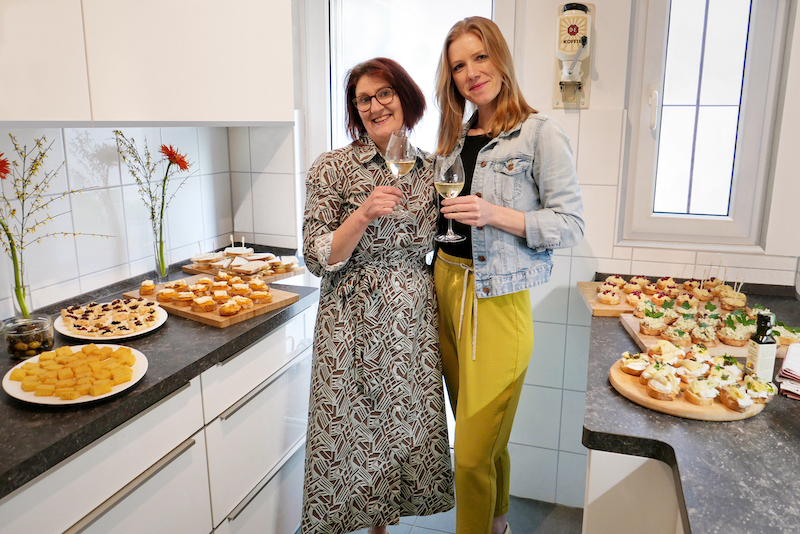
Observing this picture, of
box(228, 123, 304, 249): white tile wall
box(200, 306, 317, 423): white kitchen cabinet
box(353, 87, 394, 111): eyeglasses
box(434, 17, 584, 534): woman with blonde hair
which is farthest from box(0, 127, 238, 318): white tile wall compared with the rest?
box(434, 17, 584, 534): woman with blonde hair

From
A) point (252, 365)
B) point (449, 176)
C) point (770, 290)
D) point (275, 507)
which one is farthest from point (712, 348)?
point (275, 507)

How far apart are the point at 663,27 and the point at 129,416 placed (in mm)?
2031

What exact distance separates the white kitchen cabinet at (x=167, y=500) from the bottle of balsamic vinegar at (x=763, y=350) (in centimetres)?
130

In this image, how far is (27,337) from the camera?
1.38m

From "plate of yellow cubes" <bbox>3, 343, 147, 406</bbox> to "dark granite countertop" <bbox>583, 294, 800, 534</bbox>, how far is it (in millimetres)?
952

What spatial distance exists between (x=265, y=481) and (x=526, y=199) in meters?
1.15

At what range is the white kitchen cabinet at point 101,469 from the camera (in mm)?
1024

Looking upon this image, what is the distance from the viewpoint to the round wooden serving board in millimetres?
1148

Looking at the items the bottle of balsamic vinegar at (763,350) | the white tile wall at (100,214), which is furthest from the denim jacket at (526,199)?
the white tile wall at (100,214)

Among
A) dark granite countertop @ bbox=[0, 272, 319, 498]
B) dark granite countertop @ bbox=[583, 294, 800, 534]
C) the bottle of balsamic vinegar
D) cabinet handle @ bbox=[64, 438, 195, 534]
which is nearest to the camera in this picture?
dark granite countertop @ bbox=[583, 294, 800, 534]

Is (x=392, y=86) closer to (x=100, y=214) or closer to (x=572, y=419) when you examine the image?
(x=100, y=214)

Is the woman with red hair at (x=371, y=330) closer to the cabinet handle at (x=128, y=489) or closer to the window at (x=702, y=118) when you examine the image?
the cabinet handle at (x=128, y=489)

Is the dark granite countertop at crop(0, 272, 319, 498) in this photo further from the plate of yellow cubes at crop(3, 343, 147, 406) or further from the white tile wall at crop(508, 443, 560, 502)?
the white tile wall at crop(508, 443, 560, 502)

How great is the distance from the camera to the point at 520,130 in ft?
5.08
